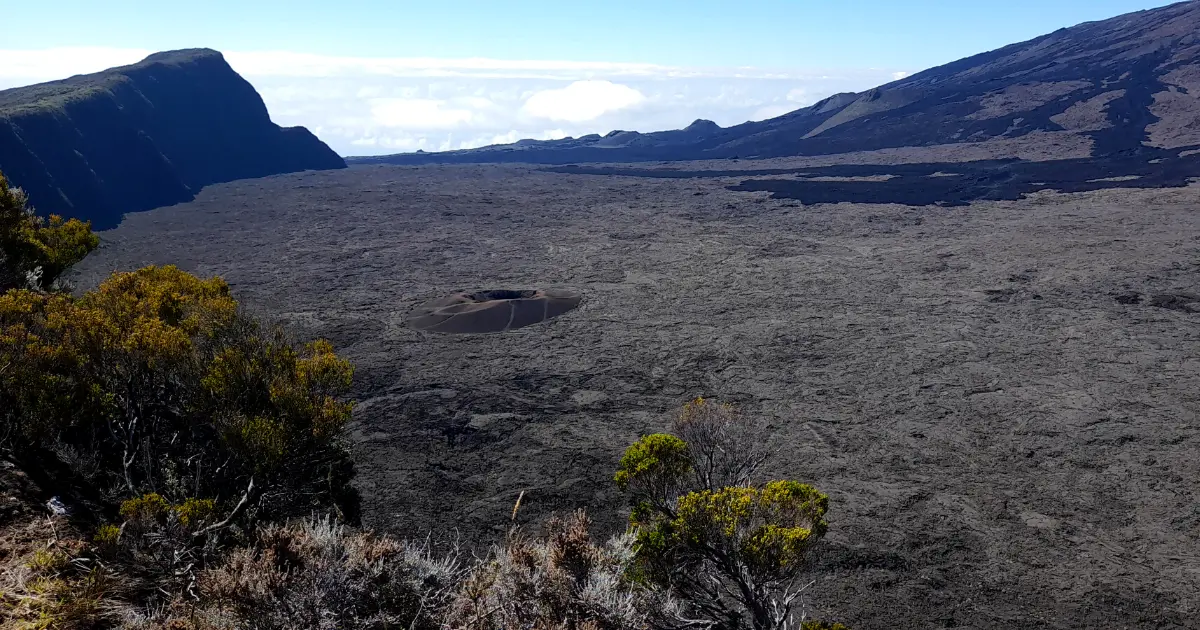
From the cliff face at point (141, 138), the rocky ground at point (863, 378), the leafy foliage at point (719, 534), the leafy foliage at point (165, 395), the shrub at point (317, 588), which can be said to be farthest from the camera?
the cliff face at point (141, 138)

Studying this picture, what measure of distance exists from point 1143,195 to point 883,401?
111 ft

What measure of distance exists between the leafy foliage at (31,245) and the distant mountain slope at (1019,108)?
214 feet

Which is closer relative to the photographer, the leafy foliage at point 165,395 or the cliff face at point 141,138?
the leafy foliage at point 165,395

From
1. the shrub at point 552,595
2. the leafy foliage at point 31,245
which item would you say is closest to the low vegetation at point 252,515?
the shrub at point 552,595

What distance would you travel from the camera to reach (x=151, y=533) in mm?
6965

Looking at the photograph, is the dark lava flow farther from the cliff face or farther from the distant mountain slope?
the cliff face

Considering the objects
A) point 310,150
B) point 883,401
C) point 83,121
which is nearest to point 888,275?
point 883,401

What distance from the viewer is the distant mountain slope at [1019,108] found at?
63969 millimetres

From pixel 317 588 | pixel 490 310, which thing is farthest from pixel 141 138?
pixel 317 588

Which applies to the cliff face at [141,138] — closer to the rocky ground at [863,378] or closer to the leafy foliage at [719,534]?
the rocky ground at [863,378]

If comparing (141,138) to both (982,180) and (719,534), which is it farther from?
(719,534)

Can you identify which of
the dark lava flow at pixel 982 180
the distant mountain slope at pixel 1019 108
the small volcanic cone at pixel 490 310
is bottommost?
the small volcanic cone at pixel 490 310

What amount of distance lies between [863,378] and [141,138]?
217 ft

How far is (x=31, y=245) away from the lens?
13.7 m
